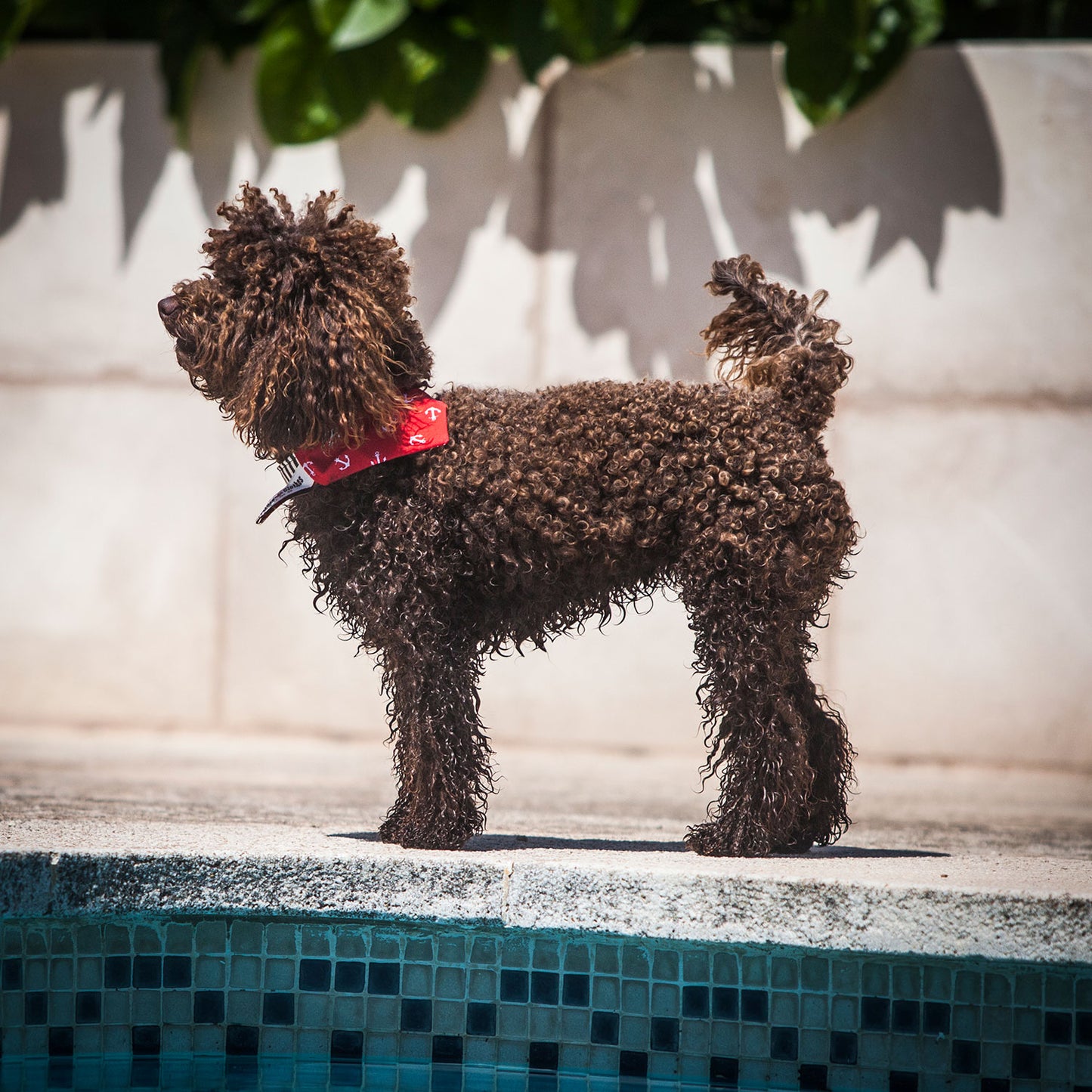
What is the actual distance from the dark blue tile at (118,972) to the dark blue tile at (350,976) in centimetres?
49

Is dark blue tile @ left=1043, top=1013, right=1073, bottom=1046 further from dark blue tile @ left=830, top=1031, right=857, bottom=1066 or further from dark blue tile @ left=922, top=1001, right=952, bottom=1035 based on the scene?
dark blue tile @ left=830, top=1031, right=857, bottom=1066

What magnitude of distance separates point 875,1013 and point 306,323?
2.06 metres

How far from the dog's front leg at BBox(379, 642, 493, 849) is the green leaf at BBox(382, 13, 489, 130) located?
3795mm

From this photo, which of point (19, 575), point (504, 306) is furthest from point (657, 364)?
point (19, 575)

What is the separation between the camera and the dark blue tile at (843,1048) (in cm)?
288

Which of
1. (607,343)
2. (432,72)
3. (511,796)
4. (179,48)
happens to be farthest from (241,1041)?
(179,48)

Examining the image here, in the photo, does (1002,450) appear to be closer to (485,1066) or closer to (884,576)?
(884,576)

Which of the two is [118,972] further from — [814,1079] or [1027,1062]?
[1027,1062]

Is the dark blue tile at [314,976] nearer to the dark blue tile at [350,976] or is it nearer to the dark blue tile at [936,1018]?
the dark blue tile at [350,976]

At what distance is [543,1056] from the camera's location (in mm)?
2965

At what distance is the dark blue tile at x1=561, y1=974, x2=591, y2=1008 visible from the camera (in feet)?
9.78

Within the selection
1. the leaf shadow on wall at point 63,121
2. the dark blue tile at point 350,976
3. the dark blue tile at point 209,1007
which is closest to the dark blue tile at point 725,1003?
the dark blue tile at point 350,976

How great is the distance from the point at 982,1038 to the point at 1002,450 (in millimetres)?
3694

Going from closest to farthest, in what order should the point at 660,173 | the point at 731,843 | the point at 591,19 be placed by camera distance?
the point at 731,843, the point at 591,19, the point at 660,173
